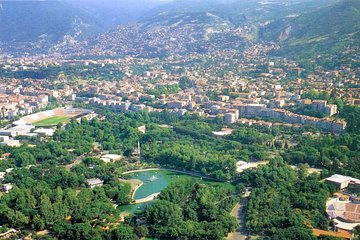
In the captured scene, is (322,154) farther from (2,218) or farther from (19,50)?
(19,50)

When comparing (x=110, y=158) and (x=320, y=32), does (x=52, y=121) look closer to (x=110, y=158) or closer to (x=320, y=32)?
(x=110, y=158)

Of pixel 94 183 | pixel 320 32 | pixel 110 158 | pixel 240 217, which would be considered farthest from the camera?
pixel 320 32

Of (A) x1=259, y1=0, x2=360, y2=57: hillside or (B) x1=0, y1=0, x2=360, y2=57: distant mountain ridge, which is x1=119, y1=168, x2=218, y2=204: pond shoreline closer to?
(A) x1=259, y1=0, x2=360, y2=57: hillside

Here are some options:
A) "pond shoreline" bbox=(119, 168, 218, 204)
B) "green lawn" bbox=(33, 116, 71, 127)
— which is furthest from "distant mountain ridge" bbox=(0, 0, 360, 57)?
"pond shoreline" bbox=(119, 168, 218, 204)

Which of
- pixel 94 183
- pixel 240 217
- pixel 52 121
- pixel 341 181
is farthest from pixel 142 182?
pixel 52 121

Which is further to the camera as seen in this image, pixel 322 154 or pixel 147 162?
pixel 147 162

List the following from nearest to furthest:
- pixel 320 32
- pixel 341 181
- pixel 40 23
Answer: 1. pixel 341 181
2. pixel 320 32
3. pixel 40 23

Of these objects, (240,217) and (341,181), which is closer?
(240,217)

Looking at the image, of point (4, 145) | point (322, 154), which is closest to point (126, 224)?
point (322, 154)
